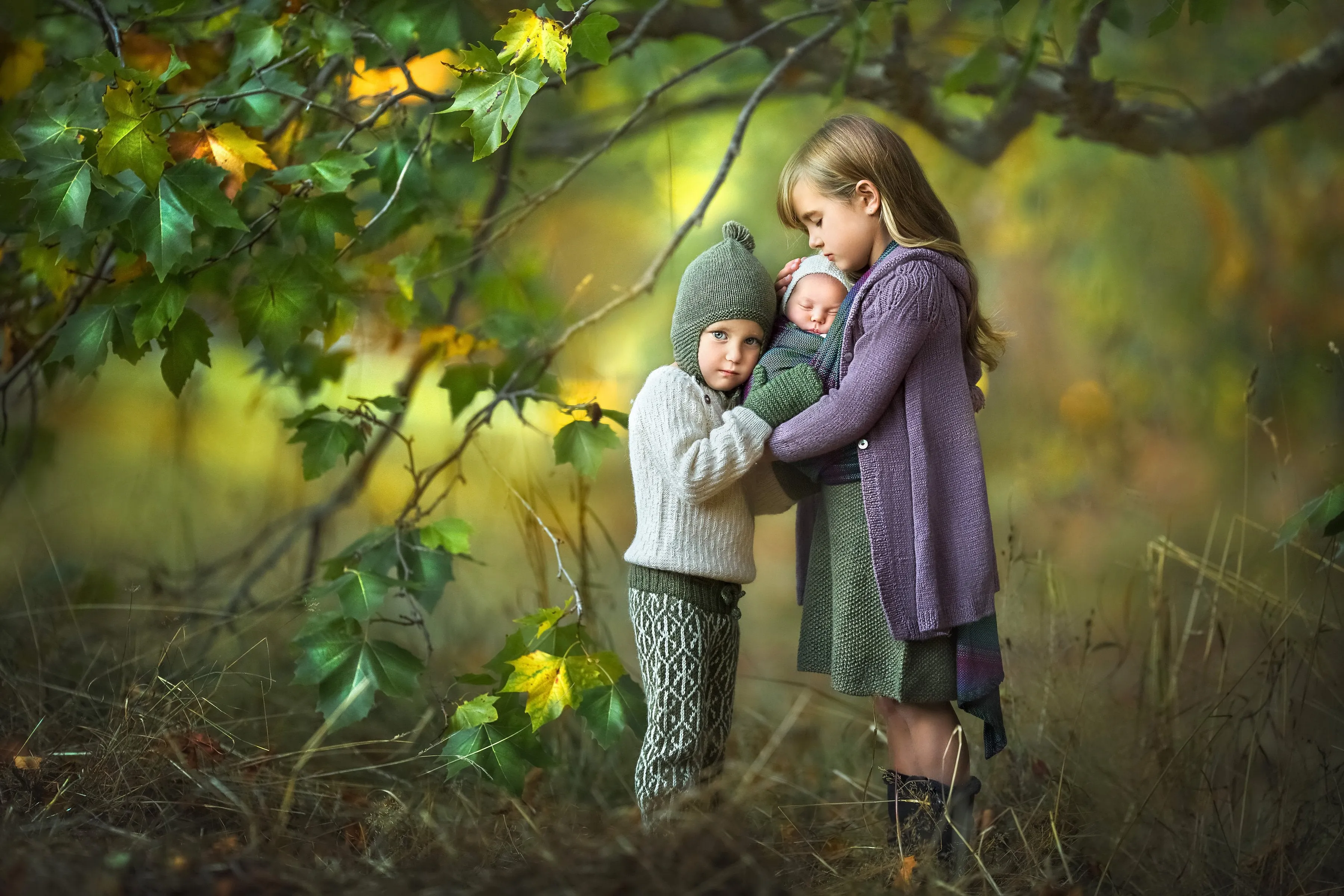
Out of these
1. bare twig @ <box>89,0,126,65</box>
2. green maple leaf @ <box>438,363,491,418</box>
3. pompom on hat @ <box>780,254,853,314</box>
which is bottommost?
green maple leaf @ <box>438,363,491,418</box>

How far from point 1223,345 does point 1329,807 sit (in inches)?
107

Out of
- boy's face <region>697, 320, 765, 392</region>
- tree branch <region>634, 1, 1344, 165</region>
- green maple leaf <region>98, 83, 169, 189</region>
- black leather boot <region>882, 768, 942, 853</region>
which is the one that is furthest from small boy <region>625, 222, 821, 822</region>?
tree branch <region>634, 1, 1344, 165</region>

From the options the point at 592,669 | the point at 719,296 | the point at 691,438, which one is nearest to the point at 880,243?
the point at 719,296

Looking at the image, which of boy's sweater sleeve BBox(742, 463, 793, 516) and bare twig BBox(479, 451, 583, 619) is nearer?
boy's sweater sleeve BBox(742, 463, 793, 516)

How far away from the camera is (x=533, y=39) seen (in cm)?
184

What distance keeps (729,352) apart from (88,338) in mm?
1254

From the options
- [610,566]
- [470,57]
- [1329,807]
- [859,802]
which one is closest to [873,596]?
[859,802]

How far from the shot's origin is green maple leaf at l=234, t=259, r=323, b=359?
216cm

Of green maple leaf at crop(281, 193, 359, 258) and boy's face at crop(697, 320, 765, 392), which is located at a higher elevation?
green maple leaf at crop(281, 193, 359, 258)

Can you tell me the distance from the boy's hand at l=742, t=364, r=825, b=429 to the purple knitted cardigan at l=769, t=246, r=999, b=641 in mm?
19

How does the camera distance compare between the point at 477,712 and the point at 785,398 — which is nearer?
the point at 785,398

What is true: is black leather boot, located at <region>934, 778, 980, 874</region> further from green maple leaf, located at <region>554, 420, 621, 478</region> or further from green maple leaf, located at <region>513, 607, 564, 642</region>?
green maple leaf, located at <region>554, 420, 621, 478</region>

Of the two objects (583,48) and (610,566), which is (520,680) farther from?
(610,566)

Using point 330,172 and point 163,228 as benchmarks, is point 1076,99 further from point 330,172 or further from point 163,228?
point 163,228
